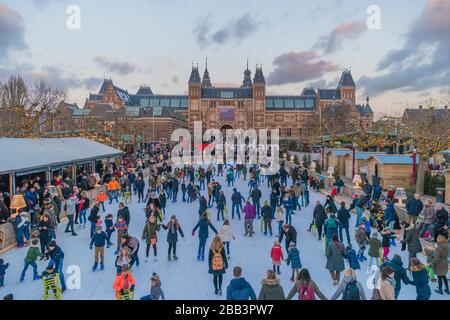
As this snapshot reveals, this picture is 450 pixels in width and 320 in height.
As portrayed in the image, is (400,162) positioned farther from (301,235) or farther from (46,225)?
(46,225)

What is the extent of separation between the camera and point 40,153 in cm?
1620

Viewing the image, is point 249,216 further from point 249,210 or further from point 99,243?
point 99,243

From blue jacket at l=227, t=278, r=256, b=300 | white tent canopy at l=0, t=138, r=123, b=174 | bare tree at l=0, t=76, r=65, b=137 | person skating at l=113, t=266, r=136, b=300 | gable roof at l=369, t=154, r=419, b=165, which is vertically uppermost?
bare tree at l=0, t=76, r=65, b=137

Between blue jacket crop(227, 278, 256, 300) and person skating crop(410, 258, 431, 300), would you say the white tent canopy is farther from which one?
person skating crop(410, 258, 431, 300)

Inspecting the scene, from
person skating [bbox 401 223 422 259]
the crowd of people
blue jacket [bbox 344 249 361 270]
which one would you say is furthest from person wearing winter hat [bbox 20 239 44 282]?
person skating [bbox 401 223 422 259]

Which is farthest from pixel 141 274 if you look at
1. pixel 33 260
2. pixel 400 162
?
pixel 400 162

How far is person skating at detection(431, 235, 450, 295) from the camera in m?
6.40

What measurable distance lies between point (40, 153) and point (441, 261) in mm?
15235

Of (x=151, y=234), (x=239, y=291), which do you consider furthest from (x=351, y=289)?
(x=151, y=234)

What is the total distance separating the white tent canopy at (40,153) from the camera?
13216 millimetres

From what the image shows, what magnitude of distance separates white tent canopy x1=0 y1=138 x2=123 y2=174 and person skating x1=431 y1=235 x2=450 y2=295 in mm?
11843

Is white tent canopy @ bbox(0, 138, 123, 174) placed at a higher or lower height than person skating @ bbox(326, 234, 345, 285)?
higher

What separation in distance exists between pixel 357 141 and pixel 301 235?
14360 millimetres

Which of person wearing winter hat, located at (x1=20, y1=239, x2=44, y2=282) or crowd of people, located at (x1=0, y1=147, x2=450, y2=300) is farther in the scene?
person wearing winter hat, located at (x1=20, y1=239, x2=44, y2=282)
